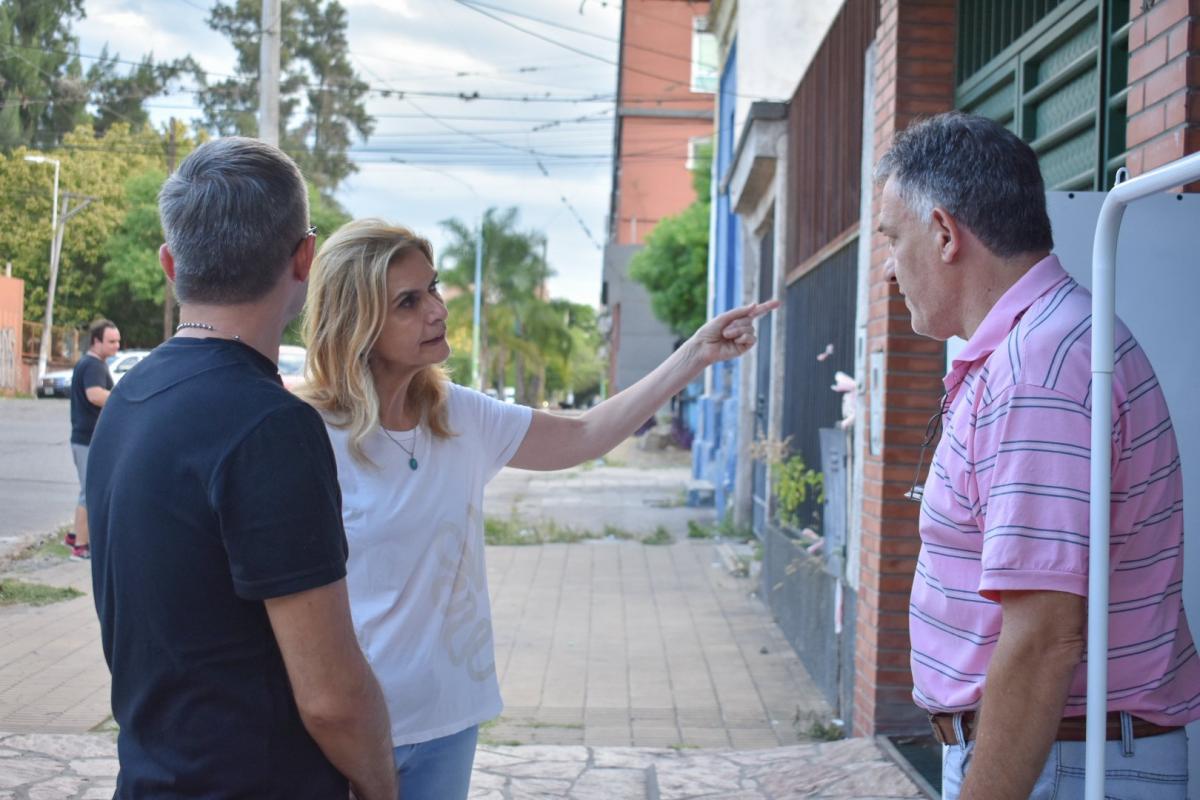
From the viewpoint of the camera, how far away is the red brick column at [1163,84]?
2.91 m

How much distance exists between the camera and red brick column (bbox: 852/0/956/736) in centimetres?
545

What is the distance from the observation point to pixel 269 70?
439 inches

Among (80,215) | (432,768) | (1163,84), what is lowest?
(432,768)

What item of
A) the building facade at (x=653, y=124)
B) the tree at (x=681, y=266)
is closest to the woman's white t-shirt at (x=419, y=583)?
the tree at (x=681, y=266)

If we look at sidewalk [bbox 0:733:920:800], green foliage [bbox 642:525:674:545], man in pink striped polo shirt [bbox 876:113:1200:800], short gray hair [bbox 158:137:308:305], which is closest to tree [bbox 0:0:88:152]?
sidewalk [bbox 0:733:920:800]

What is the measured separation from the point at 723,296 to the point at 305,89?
24.6 ft

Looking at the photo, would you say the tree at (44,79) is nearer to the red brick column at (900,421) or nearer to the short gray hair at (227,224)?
the red brick column at (900,421)

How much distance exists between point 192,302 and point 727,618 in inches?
309

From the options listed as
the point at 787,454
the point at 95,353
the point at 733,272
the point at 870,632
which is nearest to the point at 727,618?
the point at 787,454

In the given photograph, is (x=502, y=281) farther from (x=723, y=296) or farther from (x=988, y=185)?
(x=988, y=185)

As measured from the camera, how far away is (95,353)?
692cm

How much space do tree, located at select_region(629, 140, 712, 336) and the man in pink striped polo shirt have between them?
25.6m

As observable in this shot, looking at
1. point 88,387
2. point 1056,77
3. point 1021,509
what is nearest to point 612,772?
point 1056,77

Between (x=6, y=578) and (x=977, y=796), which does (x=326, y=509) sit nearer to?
(x=977, y=796)
